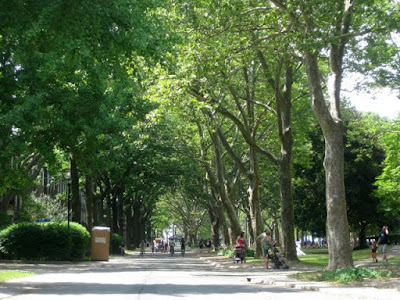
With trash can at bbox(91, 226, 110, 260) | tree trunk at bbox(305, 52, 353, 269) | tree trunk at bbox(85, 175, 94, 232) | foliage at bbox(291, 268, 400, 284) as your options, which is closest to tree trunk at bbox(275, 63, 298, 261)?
tree trunk at bbox(305, 52, 353, 269)

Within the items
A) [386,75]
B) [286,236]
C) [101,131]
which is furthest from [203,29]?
[286,236]

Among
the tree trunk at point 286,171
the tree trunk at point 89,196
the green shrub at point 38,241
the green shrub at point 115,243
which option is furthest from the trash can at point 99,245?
the tree trunk at point 286,171

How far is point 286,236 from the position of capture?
26.5m

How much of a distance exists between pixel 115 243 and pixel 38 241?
664 inches

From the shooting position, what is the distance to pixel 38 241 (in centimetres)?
3300

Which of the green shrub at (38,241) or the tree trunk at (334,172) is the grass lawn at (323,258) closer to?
the tree trunk at (334,172)

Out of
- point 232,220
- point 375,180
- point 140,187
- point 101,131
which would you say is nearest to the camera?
point 101,131

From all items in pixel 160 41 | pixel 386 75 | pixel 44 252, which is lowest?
pixel 44 252

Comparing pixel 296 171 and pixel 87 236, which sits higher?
pixel 296 171

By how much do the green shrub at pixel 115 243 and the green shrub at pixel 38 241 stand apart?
47.9 ft

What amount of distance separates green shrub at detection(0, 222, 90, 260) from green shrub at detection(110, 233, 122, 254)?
1459 centimetres

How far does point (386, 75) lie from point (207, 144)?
22.3 m

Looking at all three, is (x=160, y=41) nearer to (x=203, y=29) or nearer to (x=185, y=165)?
(x=203, y=29)

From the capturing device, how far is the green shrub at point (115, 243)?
48.9 meters
